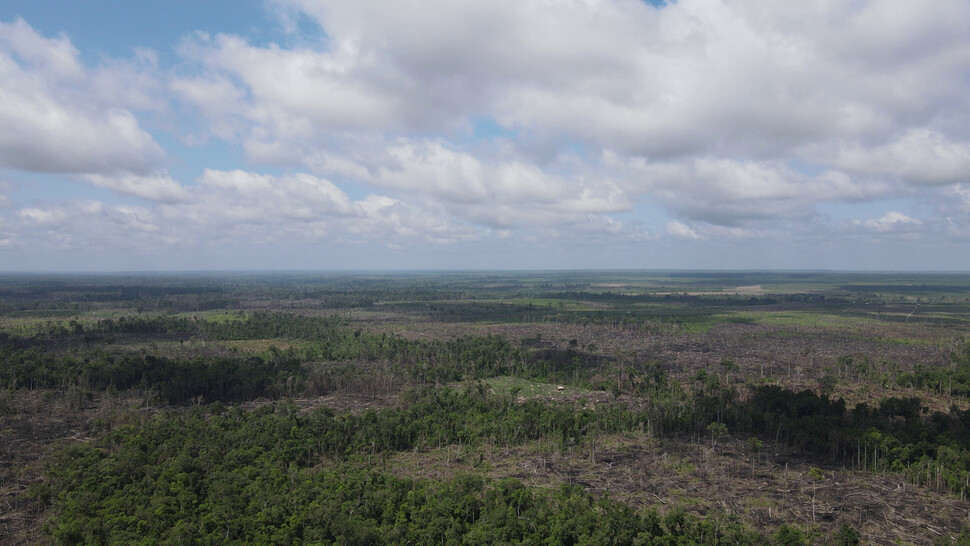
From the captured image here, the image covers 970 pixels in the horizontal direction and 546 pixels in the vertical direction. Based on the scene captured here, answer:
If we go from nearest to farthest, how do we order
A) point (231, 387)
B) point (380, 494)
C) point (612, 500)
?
point (380, 494)
point (612, 500)
point (231, 387)

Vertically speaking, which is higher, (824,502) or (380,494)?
(380,494)

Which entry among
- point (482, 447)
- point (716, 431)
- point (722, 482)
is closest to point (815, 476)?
point (722, 482)

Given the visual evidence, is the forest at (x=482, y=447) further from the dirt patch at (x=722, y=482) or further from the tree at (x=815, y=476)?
the dirt patch at (x=722, y=482)

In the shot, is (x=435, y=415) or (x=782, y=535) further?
(x=435, y=415)

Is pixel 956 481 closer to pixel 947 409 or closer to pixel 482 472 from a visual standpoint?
pixel 947 409

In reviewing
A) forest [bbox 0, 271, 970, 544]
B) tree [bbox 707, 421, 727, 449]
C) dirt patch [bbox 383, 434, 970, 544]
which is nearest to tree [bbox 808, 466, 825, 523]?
forest [bbox 0, 271, 970, 544]

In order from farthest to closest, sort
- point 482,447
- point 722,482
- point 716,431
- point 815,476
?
point 716,431 < point 482,447 < point 815,476 < point 722,482

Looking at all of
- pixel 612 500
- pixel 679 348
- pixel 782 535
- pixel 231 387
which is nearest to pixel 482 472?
pixel 612 500

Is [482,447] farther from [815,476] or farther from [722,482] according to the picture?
[815,476]
